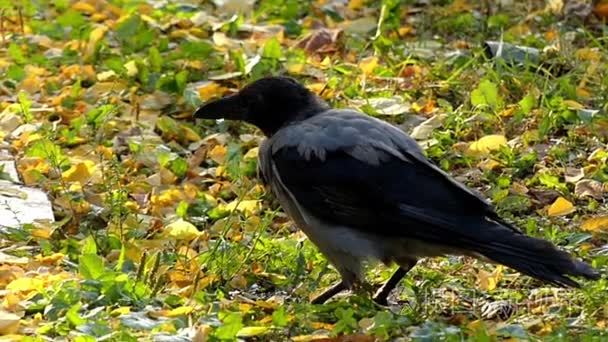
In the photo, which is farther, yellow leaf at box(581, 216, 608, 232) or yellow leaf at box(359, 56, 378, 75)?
yellow leaf at box(359, 56, 378, 75)

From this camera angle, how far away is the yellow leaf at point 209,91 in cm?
827

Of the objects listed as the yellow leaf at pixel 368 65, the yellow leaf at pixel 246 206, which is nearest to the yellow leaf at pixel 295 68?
the yellow leaf at pixel 368 65

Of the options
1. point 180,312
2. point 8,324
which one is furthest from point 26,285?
point 180,312

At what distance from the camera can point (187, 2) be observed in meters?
10.0

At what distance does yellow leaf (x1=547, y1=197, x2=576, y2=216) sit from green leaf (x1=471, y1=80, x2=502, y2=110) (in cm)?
114

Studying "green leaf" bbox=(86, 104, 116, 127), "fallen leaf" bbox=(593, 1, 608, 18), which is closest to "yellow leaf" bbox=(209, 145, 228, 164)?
"green leaf" bbox=(86, 104, 116, 127)

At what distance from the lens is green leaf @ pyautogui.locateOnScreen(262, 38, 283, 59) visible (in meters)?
8.62

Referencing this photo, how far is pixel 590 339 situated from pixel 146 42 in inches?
183

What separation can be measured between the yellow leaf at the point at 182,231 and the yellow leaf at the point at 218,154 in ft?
3.14

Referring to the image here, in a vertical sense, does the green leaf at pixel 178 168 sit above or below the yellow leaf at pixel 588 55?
below

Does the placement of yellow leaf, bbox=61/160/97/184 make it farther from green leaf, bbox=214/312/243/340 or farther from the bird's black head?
green leaf, bbox=214/312/243/340

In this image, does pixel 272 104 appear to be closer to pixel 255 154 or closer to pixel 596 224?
pixel 255 154

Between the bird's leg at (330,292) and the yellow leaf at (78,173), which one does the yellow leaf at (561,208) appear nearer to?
the bird's leg at (330,292)

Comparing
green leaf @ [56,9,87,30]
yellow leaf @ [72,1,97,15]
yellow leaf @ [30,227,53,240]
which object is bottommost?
yellow leaf @ [72,1,97,15]
